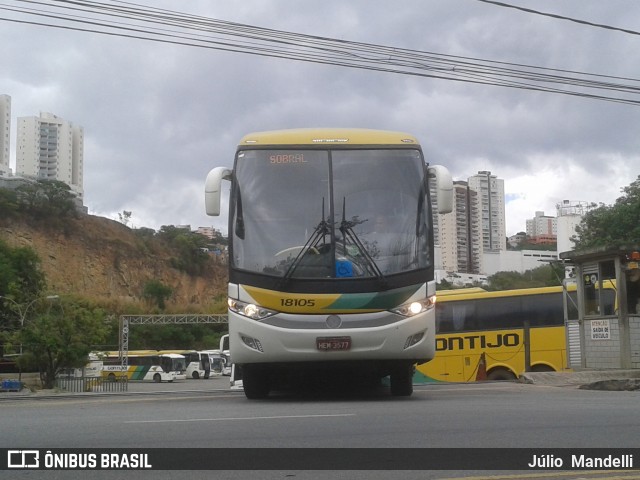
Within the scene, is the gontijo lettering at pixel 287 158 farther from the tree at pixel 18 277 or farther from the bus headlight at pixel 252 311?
the tree at pixel 18 277

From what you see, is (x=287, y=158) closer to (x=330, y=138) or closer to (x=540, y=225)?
(x=330, y=138)

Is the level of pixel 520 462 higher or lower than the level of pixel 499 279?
lower

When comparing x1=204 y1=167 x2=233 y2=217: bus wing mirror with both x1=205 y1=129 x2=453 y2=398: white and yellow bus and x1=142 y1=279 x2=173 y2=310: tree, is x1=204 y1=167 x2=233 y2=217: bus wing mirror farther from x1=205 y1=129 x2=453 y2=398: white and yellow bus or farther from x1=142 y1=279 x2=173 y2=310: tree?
x1=142 y1=279 x2=173 y2=310: tree

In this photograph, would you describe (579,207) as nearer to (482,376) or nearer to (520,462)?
(482,376)

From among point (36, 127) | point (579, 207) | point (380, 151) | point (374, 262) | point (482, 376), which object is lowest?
point (482, 376)

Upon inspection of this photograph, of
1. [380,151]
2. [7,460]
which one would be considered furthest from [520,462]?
[380,151]

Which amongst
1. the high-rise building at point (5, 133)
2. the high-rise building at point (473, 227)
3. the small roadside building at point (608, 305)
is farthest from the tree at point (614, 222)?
the high-rise building at point (5, 133)

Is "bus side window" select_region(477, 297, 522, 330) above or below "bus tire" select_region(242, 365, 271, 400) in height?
above

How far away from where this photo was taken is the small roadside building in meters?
17.2

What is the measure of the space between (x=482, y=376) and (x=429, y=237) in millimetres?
14183

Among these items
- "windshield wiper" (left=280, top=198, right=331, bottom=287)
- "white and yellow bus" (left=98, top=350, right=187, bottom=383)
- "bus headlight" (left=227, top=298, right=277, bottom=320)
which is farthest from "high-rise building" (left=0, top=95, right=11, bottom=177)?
"windshield wiper" (left=280, top=198, right=331, bottom=287)

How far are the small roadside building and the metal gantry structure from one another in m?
48.7

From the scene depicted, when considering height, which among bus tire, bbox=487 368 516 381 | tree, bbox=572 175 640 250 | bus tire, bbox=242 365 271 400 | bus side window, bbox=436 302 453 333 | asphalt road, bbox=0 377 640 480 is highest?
tree, bbox=572 175 640 250

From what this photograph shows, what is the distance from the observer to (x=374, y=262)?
405 inches
